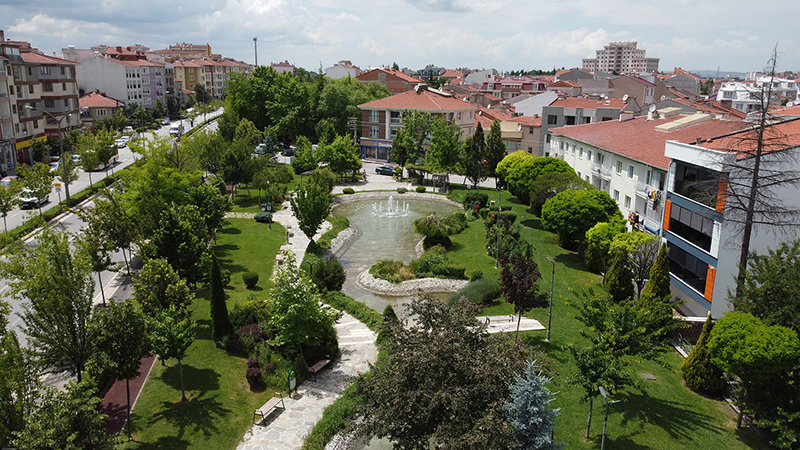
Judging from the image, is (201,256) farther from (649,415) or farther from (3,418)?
(649,415)

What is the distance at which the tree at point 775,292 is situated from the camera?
60.5 feet

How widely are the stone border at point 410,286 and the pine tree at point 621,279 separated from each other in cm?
822

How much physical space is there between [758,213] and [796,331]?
308 inches

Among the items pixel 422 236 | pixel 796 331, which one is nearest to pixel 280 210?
pixel 422 236

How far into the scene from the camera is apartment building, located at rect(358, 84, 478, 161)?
72.6 meters

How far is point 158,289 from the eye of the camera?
2158 cm

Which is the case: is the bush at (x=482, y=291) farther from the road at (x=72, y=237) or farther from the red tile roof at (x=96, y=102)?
the red tile roof at (x=96, y=102)

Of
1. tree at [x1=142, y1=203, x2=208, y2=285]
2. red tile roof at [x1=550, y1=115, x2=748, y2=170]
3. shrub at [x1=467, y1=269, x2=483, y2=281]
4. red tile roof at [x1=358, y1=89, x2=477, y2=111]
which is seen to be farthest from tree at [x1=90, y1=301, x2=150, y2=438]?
red tile roof at [x1=358, y1=89, x2=477, y2=111]

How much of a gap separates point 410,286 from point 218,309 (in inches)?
498

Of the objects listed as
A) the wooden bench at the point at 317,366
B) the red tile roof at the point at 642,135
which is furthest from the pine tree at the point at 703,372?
the wooden bench at the point at 317,366

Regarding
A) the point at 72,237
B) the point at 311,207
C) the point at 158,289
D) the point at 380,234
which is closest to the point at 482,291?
the point at 311,207

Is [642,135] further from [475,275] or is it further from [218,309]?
[218,309]

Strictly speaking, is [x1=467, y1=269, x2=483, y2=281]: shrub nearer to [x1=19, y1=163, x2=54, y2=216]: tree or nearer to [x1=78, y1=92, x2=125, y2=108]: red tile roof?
[x1=19, y1=163, x2=54, y2=216]: tree

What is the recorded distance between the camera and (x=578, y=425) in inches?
722
